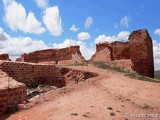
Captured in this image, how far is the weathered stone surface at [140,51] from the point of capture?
Answer: 74.5 feet

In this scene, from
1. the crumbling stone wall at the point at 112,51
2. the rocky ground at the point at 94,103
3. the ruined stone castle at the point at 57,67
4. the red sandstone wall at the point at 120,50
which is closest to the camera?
the rocky ground at the point at 94,103

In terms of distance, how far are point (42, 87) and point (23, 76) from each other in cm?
134

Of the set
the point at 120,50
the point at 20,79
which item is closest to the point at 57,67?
the point at 20,79

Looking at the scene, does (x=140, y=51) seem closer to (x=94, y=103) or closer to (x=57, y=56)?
(x=57, y=56)

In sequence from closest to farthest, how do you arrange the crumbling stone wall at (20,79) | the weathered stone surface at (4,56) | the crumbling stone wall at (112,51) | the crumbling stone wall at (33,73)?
1. the crumbling stone wall at (20,79)
2. the crumbling stone wall at (33,73)
3. the crumbling stone wall at (112,51)
4. the weathered stone surface at (4,56)

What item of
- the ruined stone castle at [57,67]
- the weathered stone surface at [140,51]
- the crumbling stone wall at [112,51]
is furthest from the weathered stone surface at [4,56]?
the weathered stone surface at [140,51]

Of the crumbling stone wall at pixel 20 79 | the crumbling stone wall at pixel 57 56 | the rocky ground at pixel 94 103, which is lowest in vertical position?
the rocky ground at pixel 94 103

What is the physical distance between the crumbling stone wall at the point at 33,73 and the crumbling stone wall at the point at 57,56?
845 cm

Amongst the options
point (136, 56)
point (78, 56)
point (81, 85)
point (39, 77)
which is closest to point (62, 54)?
point (78, 56)

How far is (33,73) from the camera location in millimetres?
16938

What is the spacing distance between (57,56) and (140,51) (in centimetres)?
1085

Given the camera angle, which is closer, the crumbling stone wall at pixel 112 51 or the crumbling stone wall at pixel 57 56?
the crumbling stone wall at pixel 112 51

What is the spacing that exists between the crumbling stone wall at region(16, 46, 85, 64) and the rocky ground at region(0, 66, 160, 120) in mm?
13988

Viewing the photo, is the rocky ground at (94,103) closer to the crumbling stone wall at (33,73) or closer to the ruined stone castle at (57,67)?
the ruined stone castle at (57,67)
